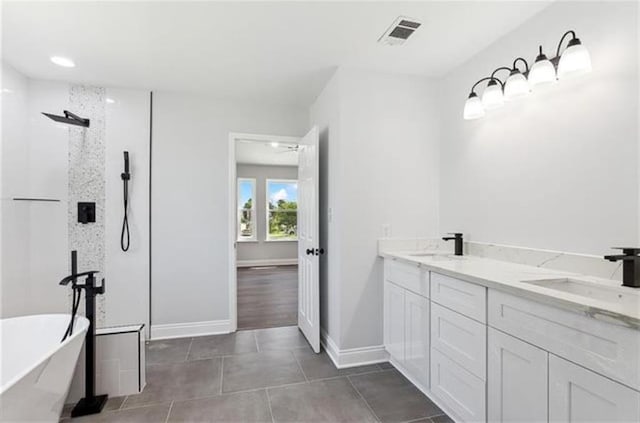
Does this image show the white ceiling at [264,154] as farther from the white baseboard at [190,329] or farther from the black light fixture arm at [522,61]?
the black light fixture arm at [522,61]

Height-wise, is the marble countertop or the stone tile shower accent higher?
the stone tile shower accent

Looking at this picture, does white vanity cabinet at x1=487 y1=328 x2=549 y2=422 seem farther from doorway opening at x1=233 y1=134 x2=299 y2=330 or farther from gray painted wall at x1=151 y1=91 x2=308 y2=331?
doorway opening at x1=233 y1=134 x2=299 y2=330

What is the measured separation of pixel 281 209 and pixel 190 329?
15.7 feet

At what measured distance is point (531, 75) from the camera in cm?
180

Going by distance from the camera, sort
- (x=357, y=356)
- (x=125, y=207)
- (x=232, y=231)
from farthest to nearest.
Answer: (x=232, y=231), (x=125, y=207), (x=357, y=356)

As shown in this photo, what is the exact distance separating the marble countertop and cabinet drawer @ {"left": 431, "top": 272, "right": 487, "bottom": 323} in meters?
0.04

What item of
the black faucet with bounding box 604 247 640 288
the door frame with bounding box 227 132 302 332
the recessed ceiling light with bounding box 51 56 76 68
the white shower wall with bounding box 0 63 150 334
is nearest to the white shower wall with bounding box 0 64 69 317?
the white shower wall with bounding box 0 63 150 334

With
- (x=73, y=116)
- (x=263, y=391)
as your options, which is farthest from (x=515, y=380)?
(x=73, y=116)

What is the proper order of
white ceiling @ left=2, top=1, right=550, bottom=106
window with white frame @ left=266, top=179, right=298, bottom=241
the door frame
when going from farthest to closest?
window with white frame @ left=266, top=179, right=298, bottom=241, the door frame, white ceiling @ left=2, top=1, right=550, bottom=106

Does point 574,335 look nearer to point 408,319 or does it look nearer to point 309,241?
point 408,319

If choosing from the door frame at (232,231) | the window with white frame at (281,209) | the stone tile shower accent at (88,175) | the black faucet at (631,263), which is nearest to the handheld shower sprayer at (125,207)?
the stone tile shower accent at (88,175)

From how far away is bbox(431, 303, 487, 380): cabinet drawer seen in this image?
5.27ft

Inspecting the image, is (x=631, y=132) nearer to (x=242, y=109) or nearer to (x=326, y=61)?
(x=326, y=61)

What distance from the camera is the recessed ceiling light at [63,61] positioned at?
2.51m
